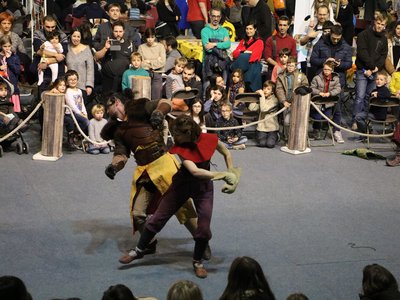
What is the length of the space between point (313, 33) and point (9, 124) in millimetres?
4216

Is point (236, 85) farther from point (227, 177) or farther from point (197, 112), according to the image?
point (227, 177)

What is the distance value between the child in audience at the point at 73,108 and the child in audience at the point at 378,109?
3434 millimetres

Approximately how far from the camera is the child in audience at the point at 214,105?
35.9 feet

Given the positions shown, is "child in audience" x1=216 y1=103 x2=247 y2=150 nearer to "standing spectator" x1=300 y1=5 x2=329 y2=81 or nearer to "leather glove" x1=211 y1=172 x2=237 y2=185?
"standing spectator" x1=300 y1=5 x2=329 y2=81

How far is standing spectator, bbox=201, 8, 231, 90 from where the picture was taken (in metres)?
Answer: 11.7

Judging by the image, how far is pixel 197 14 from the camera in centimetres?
1306

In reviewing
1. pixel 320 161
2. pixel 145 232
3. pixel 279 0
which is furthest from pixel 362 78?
pixel 145 232

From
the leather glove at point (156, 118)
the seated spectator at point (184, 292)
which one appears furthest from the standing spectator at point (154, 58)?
the seated spectator at point (184, 292)

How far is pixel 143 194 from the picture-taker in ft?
23.5

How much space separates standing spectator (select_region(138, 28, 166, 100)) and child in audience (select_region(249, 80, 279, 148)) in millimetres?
1189

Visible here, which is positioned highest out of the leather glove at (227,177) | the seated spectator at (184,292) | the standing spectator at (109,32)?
the standing spectator at (109,32)

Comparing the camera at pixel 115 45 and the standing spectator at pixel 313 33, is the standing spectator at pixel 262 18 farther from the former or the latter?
the camera at pixel 115 45

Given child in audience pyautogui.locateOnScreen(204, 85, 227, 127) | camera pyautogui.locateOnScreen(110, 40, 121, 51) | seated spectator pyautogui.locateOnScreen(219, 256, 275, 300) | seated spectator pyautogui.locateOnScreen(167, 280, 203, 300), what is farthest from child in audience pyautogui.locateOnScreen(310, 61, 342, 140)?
seated spectator pyautogui.locateOnScreen(167, 280, 203, 300)

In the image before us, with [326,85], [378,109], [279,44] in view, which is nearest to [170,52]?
[279,44]
